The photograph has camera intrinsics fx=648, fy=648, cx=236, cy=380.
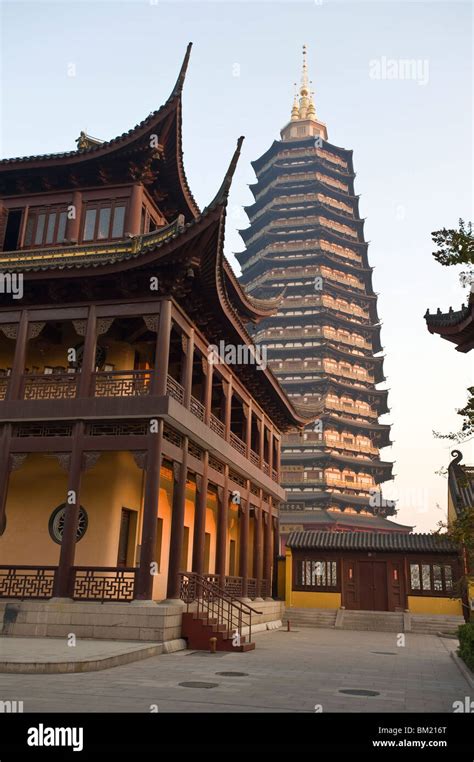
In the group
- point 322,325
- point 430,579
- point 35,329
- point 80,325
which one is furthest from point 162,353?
point 322,325

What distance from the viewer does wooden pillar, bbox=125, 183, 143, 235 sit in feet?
60.0

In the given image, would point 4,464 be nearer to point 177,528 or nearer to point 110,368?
point 110,368

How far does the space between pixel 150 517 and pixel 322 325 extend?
4595cm

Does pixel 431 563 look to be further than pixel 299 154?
No

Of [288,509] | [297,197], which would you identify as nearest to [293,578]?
[288,509]

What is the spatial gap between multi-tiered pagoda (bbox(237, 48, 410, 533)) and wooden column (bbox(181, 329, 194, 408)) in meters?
31.4

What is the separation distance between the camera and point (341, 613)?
27.8 m

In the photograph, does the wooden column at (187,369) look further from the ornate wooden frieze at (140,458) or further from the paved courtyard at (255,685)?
the paved courtyard at (255,685)

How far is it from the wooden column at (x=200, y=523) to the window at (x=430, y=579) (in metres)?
14.1

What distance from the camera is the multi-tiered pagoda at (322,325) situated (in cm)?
5291

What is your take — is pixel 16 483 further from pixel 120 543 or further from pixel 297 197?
pixel 297 197

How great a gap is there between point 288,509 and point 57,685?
42.7 meters

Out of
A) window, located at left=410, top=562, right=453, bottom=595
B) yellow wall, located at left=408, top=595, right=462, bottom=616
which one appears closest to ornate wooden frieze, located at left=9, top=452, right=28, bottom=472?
window, located at left=410, top=562, right=453, bottom=595
